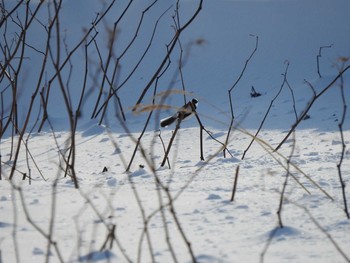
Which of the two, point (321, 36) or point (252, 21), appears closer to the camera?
point (321, 36)

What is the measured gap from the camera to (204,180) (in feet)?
4.90

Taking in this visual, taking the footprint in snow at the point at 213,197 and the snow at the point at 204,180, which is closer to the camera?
the snow at the point at 204,180

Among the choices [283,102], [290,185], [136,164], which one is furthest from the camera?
[283,102]

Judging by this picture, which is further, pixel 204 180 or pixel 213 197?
pixel 204 180

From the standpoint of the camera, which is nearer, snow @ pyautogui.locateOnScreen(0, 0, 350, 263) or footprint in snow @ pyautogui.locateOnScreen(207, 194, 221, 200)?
snow @ pyautogui.locateOnScreen(0, 0, 350, 263)

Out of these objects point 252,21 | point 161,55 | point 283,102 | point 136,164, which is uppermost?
point 252,21

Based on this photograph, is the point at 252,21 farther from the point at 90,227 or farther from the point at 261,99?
the point at 90,227

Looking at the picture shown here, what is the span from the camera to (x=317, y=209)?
1.12m

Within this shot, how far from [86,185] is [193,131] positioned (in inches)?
84.4

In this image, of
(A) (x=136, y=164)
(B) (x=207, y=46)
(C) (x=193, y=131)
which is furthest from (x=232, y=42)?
(A) (x=136, y=164)

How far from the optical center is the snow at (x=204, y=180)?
2.94 feet

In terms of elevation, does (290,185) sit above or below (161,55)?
below

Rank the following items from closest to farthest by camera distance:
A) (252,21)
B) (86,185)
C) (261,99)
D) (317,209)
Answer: (317,209) < (86,185) < (261,99) < (252,21)

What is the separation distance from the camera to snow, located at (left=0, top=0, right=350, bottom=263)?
896 millimetres
